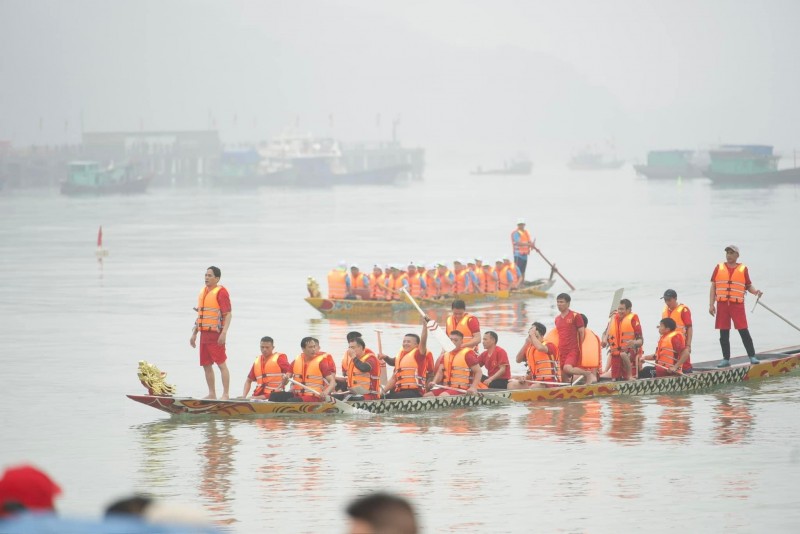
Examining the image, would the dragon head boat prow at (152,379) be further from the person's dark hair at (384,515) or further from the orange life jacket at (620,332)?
the person's dark hair at (384,515)

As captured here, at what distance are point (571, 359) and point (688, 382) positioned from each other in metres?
2.58

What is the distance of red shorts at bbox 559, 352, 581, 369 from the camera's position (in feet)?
80.6

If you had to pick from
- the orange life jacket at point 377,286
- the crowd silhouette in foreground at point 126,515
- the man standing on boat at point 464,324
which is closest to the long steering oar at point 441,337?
the man standing on boat at point 464,324

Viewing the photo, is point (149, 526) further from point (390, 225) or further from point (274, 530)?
point (390, 225)

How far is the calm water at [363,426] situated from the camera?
18297 mm

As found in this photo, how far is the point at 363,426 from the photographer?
23.1 metres

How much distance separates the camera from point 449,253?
240 feet

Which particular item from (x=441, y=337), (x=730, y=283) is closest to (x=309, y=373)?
(x=441, y=337)

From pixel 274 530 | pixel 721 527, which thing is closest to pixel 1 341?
pixel 274 530

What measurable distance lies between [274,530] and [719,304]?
1240 cm

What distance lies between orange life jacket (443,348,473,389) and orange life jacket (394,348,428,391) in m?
0.57

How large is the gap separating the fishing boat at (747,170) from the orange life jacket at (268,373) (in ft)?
505

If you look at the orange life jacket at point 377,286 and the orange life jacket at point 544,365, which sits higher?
the orange life jacket at point 377,286

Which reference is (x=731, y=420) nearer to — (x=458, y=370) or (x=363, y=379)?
(x=458, y=370)
